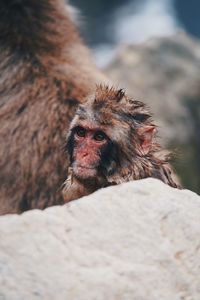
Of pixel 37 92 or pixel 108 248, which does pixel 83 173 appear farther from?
pixel 37 92

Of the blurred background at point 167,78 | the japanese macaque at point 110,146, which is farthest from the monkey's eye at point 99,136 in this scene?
the blurred background at point 167,78

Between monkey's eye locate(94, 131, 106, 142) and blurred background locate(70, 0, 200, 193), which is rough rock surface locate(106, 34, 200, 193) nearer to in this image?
blurred background locate(70, 0, 200, 193)

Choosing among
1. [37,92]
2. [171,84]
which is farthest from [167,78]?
[37,92]

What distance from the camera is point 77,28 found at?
6.43m

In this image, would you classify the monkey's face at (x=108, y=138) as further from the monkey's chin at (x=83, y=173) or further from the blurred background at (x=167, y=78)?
the blurred background at (x=167, y=78)

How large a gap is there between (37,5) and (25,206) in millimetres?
1621

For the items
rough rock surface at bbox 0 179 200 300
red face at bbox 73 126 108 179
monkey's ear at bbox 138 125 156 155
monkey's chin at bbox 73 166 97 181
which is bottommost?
rough rock surface at bbox 0 179 200 300

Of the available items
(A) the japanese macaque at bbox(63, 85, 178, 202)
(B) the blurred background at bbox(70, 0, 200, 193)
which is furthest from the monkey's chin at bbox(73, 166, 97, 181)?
(B) the blurred background at bbox(70, 0, 200, 193)

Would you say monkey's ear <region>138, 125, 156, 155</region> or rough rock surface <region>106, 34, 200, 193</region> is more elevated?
rough rock surface <region>106, 34, 200, 193</region>

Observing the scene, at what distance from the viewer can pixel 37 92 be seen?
220 inches

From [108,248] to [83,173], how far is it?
105 cm

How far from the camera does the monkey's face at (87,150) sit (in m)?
3.97

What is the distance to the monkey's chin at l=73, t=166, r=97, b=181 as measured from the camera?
3.95m

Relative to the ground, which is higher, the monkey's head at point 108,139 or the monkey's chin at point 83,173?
the monkey's head at point 108,139
